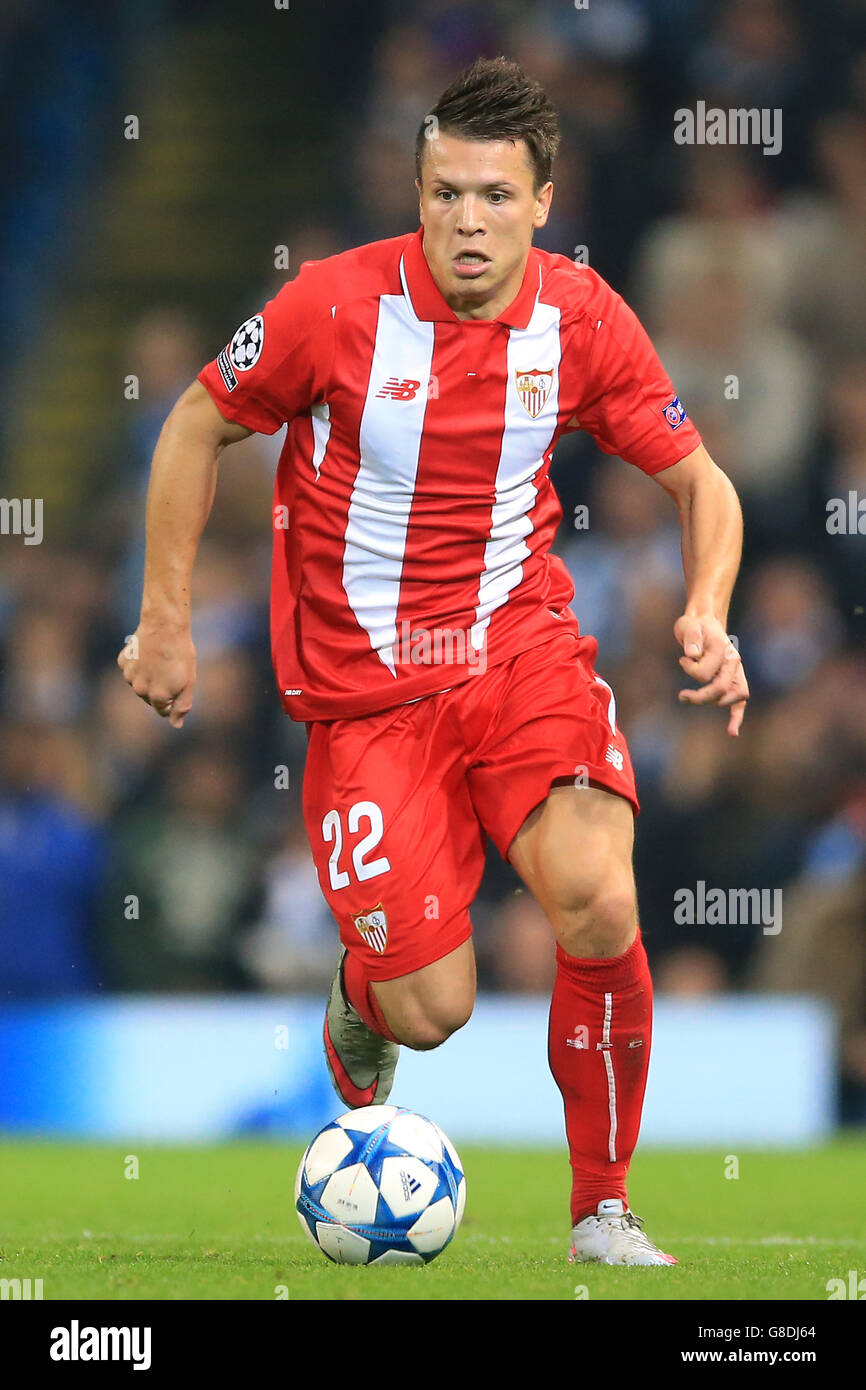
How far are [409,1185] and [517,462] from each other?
1.57 metres

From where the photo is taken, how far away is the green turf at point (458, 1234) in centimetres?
328

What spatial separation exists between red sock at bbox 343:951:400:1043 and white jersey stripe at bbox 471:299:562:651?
2.83 ft

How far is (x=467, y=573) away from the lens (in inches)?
162

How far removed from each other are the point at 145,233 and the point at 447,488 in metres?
5.75

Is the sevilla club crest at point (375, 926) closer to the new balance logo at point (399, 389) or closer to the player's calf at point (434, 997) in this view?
the player's calf at point (434, 997)

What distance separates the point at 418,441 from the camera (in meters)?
4.02

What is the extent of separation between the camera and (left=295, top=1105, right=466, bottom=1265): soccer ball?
11.8 feet

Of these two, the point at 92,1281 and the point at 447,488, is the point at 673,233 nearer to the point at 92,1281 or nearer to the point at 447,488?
the point at 447,488
